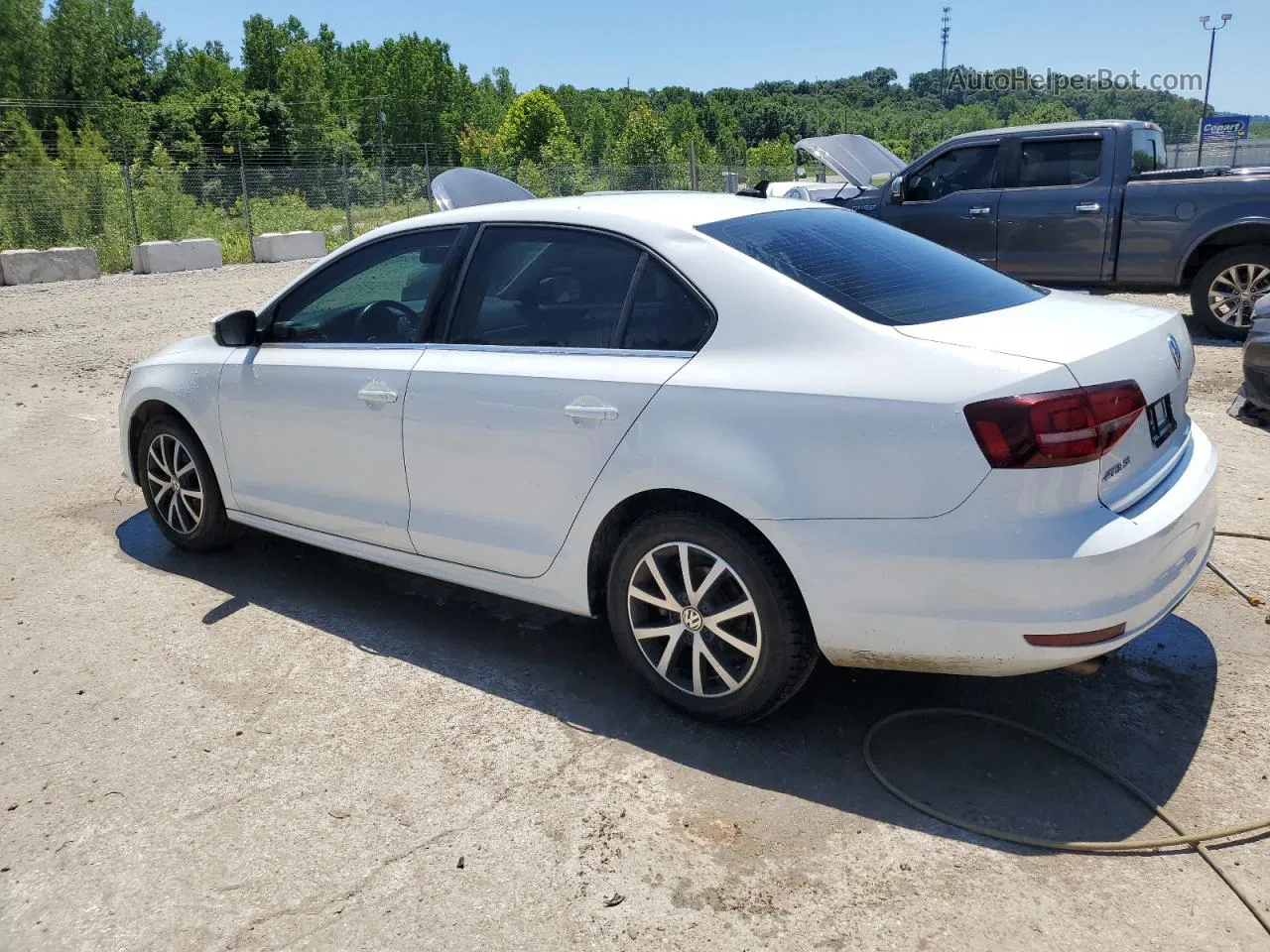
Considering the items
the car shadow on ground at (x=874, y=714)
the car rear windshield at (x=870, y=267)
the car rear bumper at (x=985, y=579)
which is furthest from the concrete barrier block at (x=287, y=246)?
the car rear bumper at (x=985, y=579)

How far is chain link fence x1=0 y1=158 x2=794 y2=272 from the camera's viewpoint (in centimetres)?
2242

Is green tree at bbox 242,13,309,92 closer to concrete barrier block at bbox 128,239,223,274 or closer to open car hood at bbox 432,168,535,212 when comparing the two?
concrete barrier block at bbox 128,239,223,274

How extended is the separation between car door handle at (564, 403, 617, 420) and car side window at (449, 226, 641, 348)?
9.8 inches

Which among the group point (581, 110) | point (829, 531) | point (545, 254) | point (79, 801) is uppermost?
point (581, 110)

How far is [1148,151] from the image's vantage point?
11.1m

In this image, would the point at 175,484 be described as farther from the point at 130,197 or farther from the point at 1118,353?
the point at 130,197

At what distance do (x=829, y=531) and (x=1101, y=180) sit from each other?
9.00 m

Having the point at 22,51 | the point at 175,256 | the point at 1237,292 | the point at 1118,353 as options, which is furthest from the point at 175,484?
the point at 22,51

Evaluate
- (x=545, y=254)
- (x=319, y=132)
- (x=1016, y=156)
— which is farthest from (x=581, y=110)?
(x=545, y=254)

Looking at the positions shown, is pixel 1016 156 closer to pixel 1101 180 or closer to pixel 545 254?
pixel 1101 180

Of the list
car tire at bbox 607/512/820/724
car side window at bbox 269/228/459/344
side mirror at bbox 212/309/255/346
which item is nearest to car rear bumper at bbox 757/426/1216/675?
car tire at bbox 607/512/820/724

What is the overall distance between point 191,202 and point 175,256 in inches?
116

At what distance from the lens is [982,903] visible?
2.59 metres

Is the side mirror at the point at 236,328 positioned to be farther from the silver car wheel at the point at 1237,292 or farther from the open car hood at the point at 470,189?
the silver car wheel at the point at 1237,292
